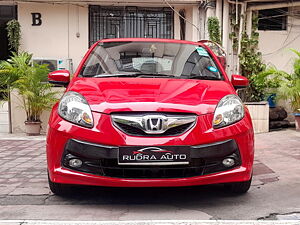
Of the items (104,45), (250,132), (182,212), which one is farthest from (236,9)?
(182,212)

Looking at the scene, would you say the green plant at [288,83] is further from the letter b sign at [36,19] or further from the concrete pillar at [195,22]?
the letter b sign at [36,19]

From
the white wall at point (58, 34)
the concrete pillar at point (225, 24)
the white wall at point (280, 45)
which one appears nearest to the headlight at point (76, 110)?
the concrete pillar at point (225, 24)

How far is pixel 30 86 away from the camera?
797 centimetres

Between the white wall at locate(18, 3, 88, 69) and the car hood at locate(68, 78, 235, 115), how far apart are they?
21.2 feet

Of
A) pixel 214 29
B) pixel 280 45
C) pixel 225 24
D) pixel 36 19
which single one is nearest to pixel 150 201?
pixel 214 29

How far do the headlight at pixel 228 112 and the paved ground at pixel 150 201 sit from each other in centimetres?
77

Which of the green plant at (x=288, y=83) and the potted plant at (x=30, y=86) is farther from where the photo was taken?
the green plant at (x=288, y=83)

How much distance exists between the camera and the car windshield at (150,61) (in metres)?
4.07

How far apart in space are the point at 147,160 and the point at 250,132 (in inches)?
39.4

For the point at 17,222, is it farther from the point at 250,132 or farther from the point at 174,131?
the point at 250,132

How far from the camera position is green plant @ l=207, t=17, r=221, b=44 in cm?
931

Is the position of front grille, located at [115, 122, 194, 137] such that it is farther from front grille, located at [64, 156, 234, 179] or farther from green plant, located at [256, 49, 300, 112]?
green plant, located at [256, 49, 300, 112]

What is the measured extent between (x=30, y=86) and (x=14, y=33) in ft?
8.24

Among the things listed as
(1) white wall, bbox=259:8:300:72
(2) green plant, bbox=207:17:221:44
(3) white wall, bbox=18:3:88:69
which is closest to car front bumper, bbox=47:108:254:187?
(2) green plant, bbox=207:17:221:44
